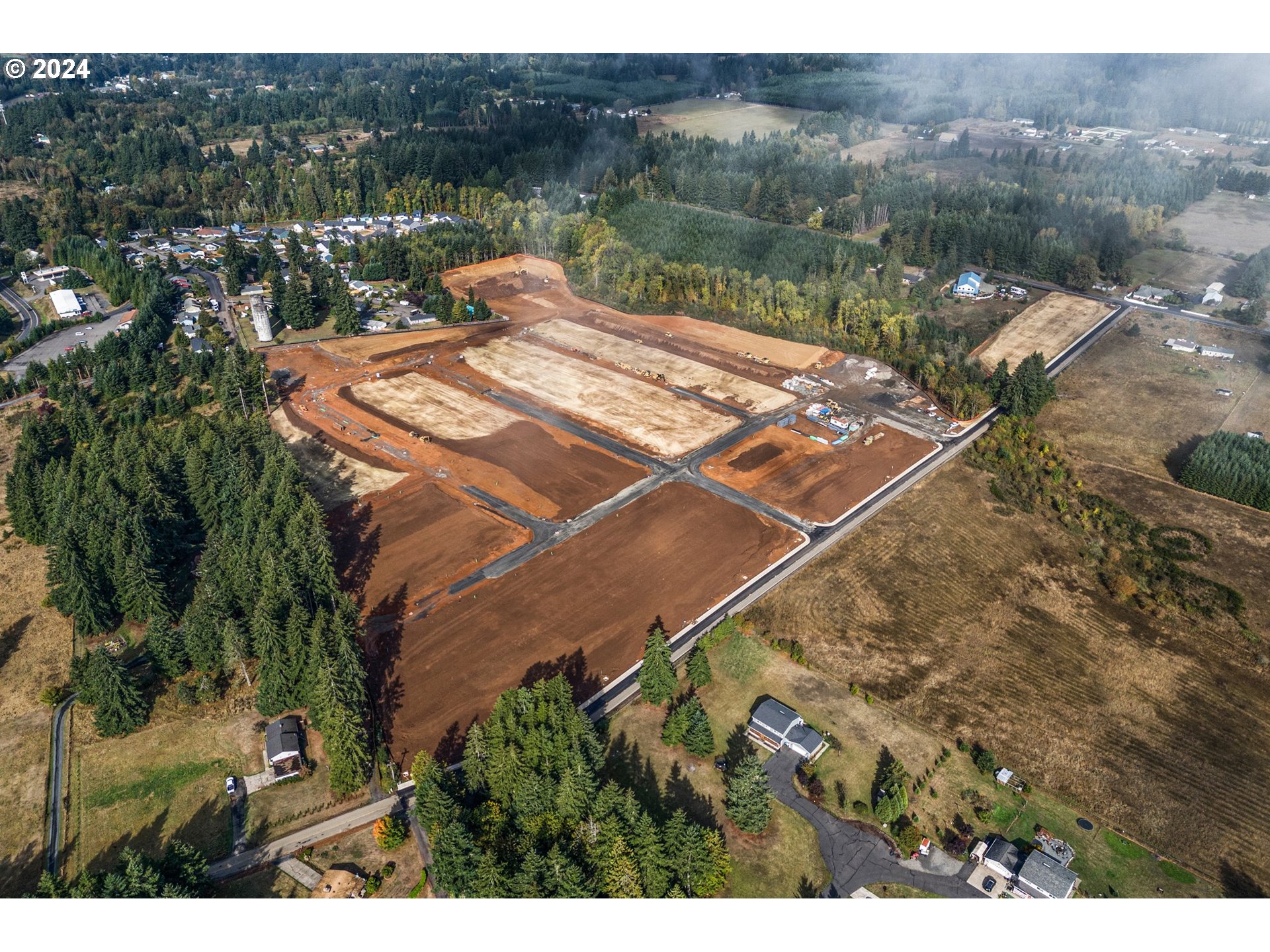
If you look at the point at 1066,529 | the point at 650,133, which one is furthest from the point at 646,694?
the point at 650,133

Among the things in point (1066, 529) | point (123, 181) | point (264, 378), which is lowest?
point (1066, 529)

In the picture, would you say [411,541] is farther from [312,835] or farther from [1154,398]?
[1154,398]

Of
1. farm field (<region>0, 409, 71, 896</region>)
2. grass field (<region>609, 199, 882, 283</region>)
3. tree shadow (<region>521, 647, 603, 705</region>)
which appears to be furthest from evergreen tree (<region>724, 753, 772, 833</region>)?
grass field (<region>609, 199, 882, 283</region>)

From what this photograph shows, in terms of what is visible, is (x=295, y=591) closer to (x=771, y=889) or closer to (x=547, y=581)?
(x=547, y=581)

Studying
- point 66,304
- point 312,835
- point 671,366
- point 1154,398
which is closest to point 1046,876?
point 312,835

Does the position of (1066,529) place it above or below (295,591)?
below

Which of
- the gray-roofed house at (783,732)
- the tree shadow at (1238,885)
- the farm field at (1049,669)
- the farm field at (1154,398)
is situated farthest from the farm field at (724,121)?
the tree shadow at (1238,885)
